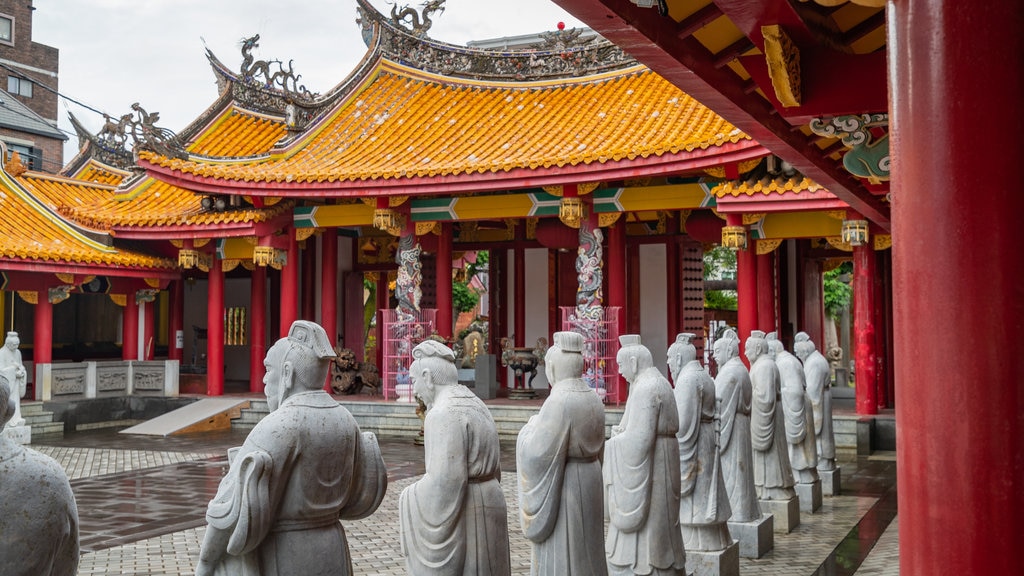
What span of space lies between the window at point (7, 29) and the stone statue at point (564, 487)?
36.6m

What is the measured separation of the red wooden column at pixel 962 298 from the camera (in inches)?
89.3

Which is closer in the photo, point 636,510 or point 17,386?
point 636,510

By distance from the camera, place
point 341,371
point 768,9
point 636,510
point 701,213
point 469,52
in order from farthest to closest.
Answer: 1. point 469,52
2. point 341,371
3. point 701,213
4. point 636,510
5. point 768,9

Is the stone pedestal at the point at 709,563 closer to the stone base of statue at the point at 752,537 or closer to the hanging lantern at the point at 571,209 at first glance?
the stone base of statue at the point at 752,537

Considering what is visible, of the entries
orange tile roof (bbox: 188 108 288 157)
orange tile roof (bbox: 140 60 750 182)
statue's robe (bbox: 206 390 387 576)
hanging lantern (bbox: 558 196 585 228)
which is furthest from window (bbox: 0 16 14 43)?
statue's robe (bbox: 206 390 387 576)

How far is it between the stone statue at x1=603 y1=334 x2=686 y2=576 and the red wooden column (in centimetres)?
307

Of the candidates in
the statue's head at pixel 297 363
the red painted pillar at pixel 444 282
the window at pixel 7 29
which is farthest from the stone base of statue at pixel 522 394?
the window at pixel 7 29

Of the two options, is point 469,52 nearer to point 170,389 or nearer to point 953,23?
point 170,389

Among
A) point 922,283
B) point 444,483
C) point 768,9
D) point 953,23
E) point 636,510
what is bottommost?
point 636,510

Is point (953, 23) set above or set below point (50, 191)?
below

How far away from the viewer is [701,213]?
15.8m

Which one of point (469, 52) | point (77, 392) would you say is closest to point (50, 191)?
point (77, 392)

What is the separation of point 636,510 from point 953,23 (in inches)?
145

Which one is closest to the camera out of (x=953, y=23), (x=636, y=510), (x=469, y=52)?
(x=953, y=23)
